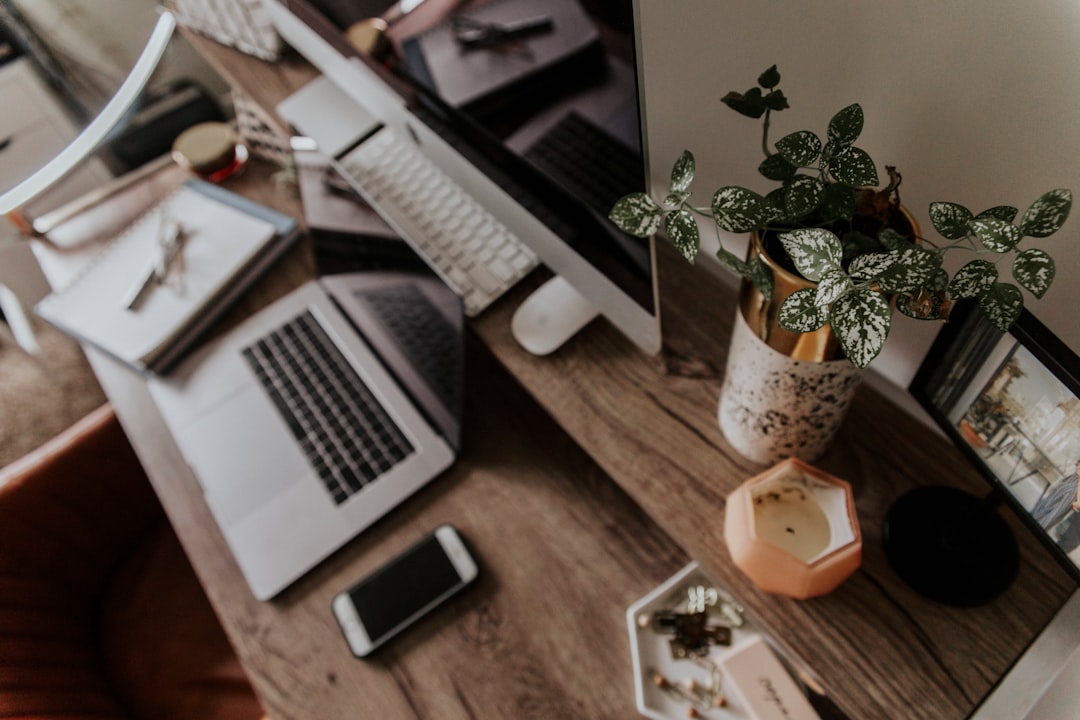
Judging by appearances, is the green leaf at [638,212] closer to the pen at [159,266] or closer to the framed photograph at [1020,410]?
the framed photograph at [1020,410]

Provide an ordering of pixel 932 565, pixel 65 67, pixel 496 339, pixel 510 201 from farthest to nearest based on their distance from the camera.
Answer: pixel 65 67 → pixel 496 339 → pixel 510 201 → pixel 932 565

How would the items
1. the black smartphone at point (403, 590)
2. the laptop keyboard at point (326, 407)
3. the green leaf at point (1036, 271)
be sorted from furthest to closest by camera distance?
the laptop keyboard at point (326, 407)
the black smartphone at point (403, 590)
the green leaf at point (1036, 271)

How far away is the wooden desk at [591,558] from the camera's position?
1.93ft

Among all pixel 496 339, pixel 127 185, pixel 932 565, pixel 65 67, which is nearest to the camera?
pixel 932 565

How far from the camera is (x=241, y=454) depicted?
0.95 m

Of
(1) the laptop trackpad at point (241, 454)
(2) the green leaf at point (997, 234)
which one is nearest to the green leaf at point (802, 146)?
(2) the green leaf at point (997, 234)

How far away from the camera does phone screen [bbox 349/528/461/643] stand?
2.67ft

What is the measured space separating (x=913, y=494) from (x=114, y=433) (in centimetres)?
105

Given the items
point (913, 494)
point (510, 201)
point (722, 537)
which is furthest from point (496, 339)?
point (913, 494)

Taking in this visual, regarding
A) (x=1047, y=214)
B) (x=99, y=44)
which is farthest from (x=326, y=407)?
(x=99, y=44)

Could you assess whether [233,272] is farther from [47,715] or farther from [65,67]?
[65,67]

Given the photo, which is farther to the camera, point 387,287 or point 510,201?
point 387,287

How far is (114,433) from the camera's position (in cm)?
103

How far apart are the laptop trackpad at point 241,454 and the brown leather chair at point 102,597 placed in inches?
7.1
